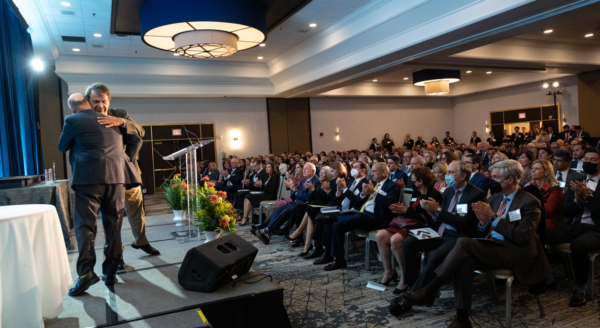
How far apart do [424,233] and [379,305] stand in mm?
715

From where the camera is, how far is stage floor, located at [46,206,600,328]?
2559 mm

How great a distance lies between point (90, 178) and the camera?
8.85ft

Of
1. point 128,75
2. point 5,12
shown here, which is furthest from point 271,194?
point 128,75

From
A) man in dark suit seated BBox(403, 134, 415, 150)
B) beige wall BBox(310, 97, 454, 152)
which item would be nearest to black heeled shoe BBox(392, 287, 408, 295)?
beige wall BBox(310, 97, 454, 152)

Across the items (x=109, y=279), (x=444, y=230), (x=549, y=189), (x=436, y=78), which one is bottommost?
(x=109, y=279)

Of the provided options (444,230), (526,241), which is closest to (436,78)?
(444,230)

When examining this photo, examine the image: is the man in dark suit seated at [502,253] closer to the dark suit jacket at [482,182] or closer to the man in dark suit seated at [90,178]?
the dark suit jacket at [482,182]

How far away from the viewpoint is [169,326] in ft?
7.51

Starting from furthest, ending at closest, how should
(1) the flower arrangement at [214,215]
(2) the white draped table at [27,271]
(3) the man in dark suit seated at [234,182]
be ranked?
(3) the man in dark suit seated at [234,182] < (1) the flower arrangement at [214,215] < (2) the white draped table at [27,271]

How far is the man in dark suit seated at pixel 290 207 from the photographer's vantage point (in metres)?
5.47

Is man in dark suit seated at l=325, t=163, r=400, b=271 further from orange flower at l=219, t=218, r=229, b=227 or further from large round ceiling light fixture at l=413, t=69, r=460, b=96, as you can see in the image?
large round ceiling light fixture at l=413, t=69, r=460, b=96

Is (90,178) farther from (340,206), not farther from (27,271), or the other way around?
(340,206)

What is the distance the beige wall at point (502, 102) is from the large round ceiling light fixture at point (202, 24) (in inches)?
474

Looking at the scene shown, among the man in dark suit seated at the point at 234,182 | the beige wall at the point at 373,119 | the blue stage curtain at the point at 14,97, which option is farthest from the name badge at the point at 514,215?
the beige wall at the point at 373,119
